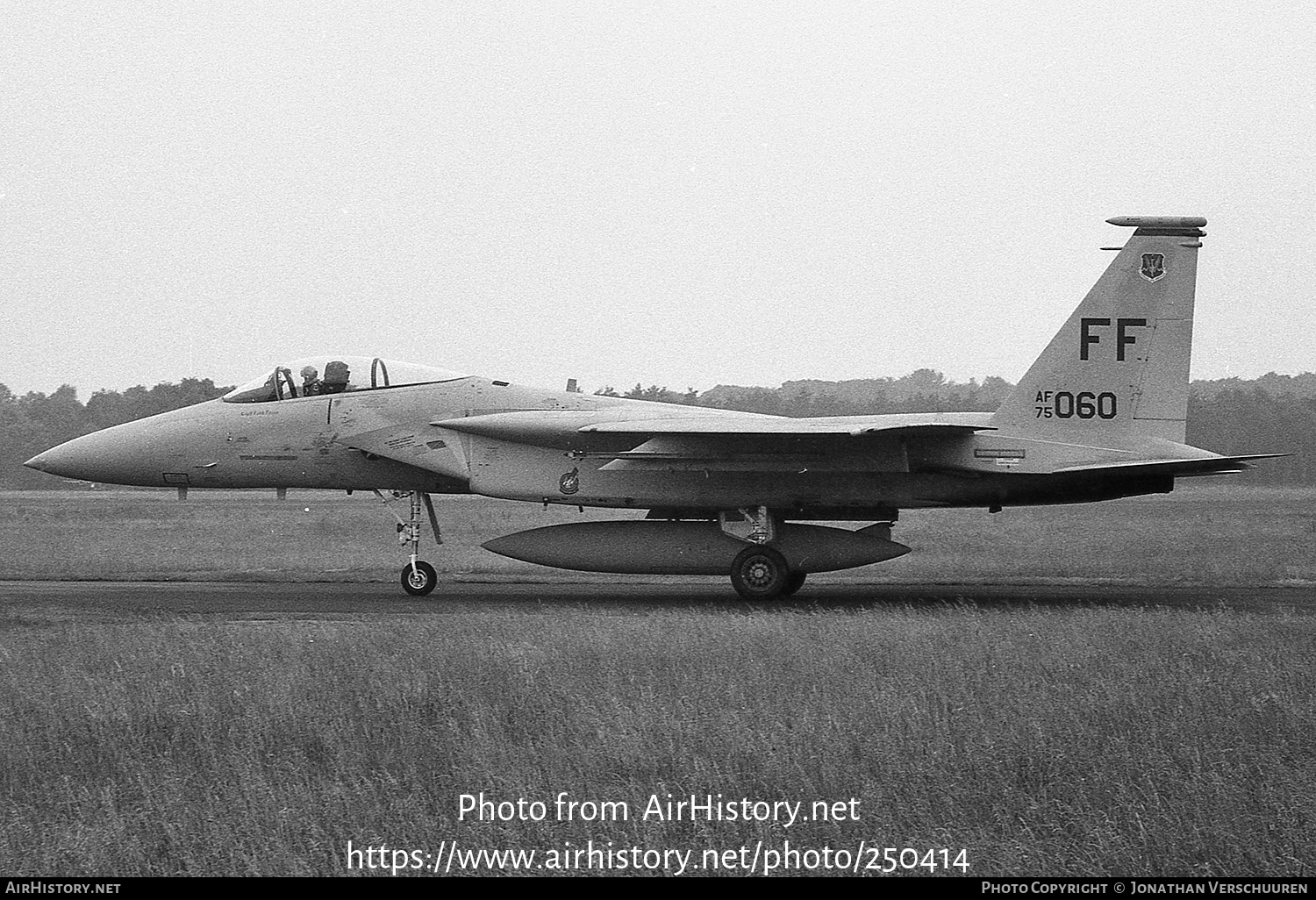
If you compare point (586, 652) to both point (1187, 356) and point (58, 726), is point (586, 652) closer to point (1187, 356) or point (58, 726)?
point (58, 726)

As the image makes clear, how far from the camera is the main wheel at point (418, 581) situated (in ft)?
50.6

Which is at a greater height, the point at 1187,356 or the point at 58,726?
the point at 1187,356

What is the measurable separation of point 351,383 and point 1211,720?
1167 cm

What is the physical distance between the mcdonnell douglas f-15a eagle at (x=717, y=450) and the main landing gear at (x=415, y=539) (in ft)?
0.08

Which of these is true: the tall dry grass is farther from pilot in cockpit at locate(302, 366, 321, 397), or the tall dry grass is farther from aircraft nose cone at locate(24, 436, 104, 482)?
aircraft nose cone at locate(24, 436, 104, 482)

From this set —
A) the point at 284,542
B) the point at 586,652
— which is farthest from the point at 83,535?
the point at 586,652

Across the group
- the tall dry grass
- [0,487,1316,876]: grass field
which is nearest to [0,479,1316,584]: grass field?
[0,487,1316,876]: grass field

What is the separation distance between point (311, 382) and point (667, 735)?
10734 millimetres

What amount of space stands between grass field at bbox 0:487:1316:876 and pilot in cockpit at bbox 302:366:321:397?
15.8 ft

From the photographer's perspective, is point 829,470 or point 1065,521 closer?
point 829,470

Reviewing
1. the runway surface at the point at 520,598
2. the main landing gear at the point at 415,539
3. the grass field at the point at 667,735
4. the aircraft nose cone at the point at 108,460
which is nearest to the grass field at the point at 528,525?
the runway surface at the point at 520,598

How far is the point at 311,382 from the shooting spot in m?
16.4

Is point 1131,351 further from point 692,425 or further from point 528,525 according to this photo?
point 528,525

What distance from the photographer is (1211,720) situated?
7.17 m
